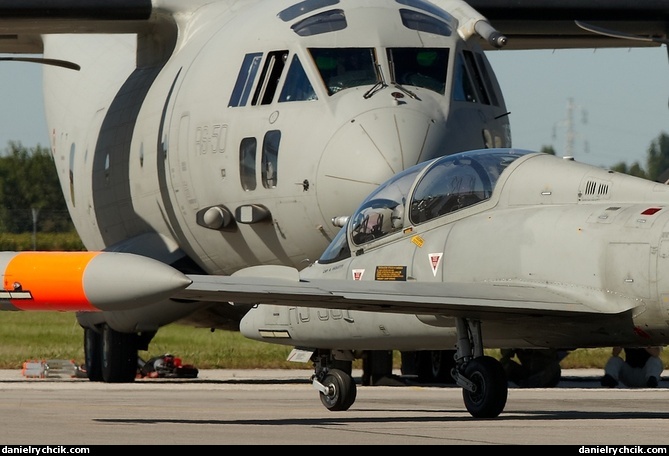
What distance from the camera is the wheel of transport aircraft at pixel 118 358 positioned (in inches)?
971

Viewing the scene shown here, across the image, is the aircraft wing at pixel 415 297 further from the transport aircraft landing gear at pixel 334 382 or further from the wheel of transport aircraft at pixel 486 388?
the transport aircraft landing gear at pixel 334 382

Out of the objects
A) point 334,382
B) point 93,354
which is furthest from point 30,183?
point 334,382

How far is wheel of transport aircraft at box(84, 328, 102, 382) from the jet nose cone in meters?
7.37

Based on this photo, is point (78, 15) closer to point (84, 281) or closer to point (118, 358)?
point (118, 358)

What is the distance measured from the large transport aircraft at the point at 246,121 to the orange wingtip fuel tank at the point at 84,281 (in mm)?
6835

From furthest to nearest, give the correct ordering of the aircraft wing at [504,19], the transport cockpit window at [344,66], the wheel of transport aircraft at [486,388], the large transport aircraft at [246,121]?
the aircraft wing at [504,19] → the transport cockpit window at [344,66] → the large transport aircraft at [246,121] → the wheel of transport aircraft at [486,388]

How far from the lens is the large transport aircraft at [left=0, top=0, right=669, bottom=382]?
64.0ft

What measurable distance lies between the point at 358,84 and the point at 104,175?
224 inches

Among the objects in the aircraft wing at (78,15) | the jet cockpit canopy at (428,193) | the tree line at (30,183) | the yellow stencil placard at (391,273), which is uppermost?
the aircraft wing at (78,15)

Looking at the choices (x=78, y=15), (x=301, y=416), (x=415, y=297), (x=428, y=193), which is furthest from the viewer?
(x=78, y=15)

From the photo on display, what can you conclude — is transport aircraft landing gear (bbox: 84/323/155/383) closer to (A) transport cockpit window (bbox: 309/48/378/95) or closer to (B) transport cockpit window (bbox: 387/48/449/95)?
(A) transport cockpit window (bbox: 309/48/378/95)

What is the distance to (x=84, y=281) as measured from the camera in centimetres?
1212

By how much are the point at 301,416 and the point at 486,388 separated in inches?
80.2

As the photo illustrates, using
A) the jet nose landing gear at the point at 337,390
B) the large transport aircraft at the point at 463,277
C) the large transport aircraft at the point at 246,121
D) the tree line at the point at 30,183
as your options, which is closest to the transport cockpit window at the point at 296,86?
the large transport aircraft at the point at 246,121
